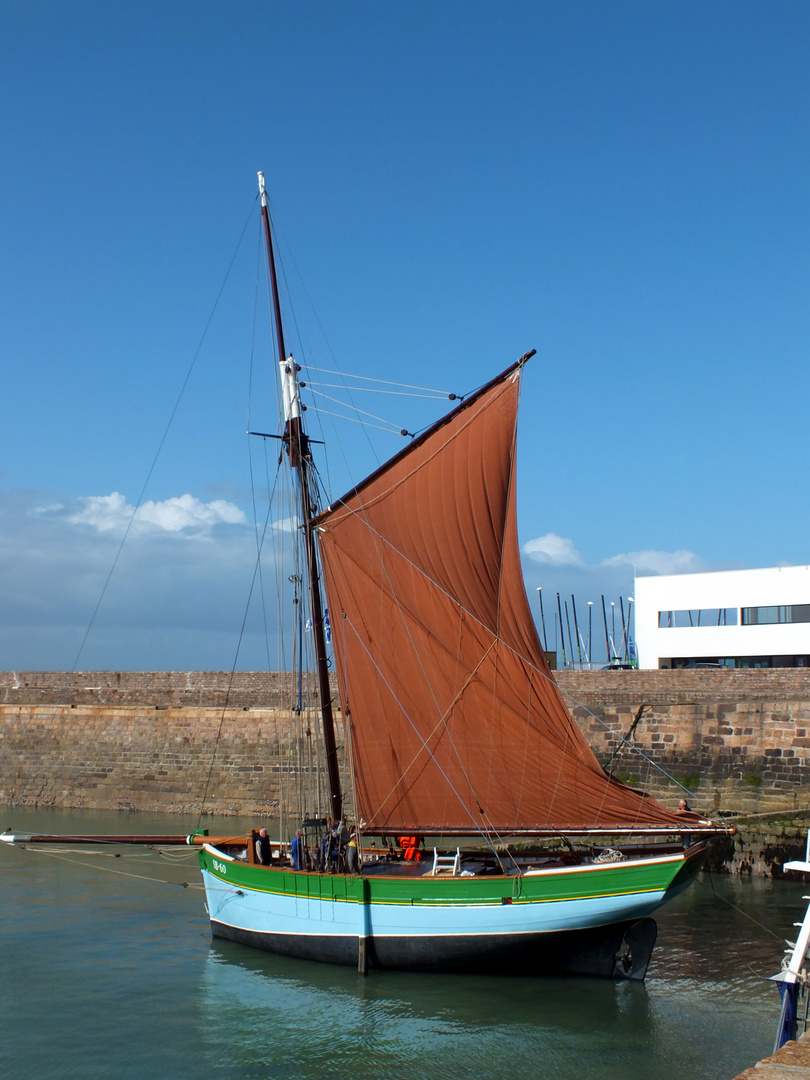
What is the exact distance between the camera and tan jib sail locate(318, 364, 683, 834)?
55.8 feet

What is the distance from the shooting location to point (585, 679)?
31.5 meters

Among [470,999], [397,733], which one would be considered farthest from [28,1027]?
[397,733]

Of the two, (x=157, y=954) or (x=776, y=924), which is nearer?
(x=157, y=954)

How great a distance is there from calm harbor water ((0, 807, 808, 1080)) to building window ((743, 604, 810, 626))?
60.8 feet

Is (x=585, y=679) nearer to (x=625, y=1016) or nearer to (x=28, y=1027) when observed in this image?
(x=625, y=1016)

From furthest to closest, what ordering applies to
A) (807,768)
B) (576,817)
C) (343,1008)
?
(807,768) < (576,817) < (343,1008)

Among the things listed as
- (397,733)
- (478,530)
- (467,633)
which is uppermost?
(478,530)

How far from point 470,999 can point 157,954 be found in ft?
18.6

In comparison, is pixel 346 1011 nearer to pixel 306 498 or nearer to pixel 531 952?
pixel 531 952

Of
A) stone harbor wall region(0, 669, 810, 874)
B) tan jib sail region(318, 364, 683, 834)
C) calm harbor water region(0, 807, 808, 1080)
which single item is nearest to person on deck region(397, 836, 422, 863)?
tan jib sail region(318, 364, 683, 834)

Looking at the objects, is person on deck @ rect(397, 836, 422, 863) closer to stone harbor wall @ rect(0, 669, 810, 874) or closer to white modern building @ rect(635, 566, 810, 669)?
stone harbor wall @ rect(0, 669, 810, 874)

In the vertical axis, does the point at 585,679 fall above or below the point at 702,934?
above

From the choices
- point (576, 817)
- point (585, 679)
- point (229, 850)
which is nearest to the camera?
point (576, 817)

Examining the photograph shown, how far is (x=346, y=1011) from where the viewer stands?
558 inches
